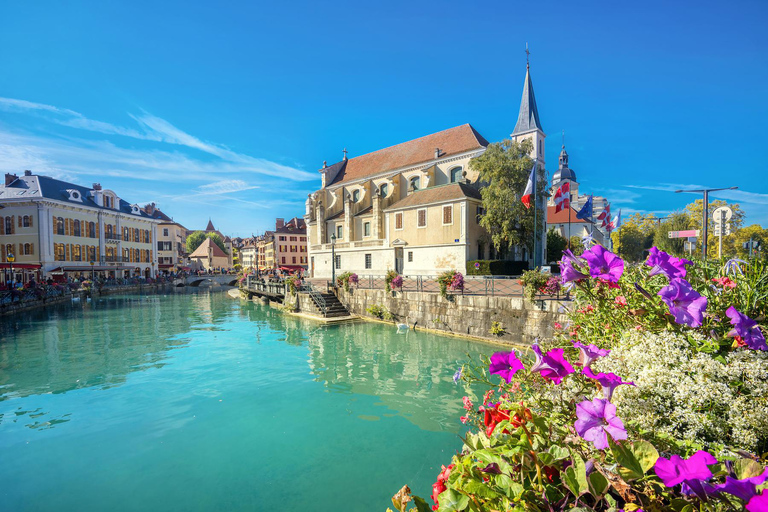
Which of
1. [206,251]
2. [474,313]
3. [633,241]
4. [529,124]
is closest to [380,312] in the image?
[474,313]

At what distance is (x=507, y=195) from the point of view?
85.4 ft

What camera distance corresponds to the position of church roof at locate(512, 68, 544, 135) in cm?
3650

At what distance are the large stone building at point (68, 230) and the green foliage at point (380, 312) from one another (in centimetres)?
3289

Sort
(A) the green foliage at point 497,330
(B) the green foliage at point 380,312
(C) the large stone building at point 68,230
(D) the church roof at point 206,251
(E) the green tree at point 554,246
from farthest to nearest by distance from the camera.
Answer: (D) the church roof at point 206,251
(E) the green tree at point 554,246
(C) the large stone building at point 68,230
(B) the green foliage at point 380,312
(A) the green foliage at point 497,330

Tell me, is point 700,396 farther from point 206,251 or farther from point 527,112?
point 206,251

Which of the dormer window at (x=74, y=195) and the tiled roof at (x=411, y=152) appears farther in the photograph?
the dormer window at (x=74, y=195)

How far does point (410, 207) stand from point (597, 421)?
2955cm

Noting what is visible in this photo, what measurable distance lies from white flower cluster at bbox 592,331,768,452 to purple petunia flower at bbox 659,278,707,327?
0.60 feet

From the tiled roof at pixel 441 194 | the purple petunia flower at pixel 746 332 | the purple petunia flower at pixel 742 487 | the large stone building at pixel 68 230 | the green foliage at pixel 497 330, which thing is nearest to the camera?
the purple petunia flower at pixel 742 487

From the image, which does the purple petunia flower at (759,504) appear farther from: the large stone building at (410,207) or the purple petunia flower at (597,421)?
the large stone building at (410,207)

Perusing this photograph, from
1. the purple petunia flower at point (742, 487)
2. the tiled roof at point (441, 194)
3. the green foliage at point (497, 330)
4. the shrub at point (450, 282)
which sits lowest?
the green foliage at point (497, 330)

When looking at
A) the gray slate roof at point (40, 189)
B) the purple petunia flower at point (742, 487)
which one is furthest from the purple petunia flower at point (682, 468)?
the gray slate roof at point (40, 189)

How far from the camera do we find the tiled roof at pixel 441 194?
93.0 ft

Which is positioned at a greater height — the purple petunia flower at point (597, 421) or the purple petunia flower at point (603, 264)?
the purple petunia flower at point (603, 264)
